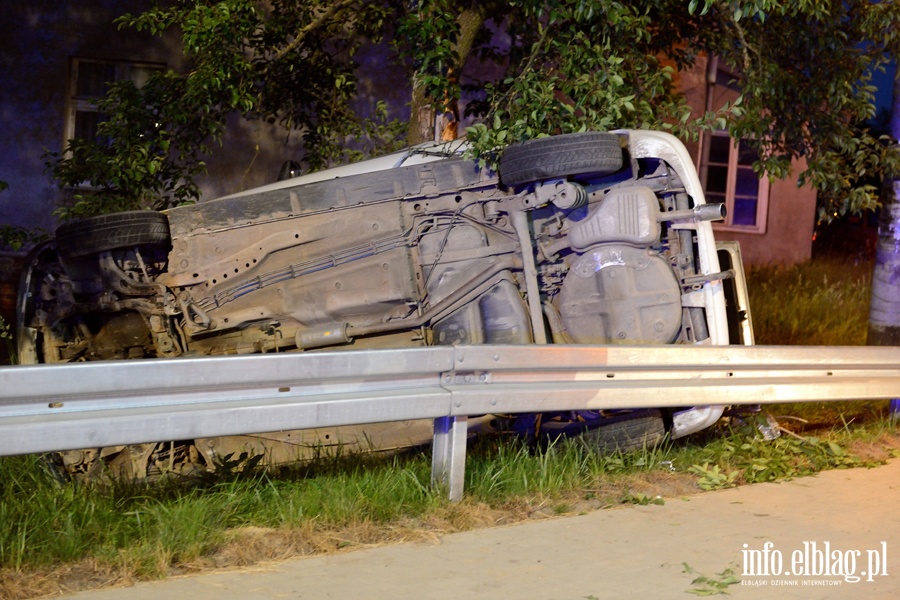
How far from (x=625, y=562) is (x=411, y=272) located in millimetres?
2643

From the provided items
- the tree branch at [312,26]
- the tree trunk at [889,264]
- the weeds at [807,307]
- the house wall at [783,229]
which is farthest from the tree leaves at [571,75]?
the house wall at [783,229]

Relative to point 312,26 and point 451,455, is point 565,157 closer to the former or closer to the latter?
point 451,455

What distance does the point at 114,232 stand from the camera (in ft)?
21.6

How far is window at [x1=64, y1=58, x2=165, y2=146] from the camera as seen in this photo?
1211 cm

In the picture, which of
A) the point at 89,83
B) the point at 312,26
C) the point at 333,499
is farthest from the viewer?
the point at 89,83

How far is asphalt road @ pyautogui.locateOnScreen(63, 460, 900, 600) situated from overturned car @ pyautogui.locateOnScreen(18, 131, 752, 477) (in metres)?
1.11

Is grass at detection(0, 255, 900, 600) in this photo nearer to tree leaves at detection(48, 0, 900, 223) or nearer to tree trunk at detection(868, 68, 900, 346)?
tree trunk at detection(868, 68, 900, 346)

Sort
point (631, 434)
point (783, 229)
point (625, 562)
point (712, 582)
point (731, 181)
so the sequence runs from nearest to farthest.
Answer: point (712, 582), point (625, 562), point (631, 434), point (783, 229), point (731, 181)

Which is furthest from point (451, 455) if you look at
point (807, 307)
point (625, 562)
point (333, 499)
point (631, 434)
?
point (807, 307)

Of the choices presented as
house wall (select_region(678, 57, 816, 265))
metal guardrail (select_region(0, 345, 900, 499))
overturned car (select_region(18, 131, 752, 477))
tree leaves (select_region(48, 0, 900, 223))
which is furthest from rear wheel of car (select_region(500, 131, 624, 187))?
house wall (select_region(678, 57, 816, 265))

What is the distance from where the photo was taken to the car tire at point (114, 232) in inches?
259

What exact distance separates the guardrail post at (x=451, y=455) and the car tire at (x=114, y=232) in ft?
8.28

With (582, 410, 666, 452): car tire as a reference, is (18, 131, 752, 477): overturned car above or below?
above

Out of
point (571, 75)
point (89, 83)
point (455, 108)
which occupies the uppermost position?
point (89, 83)
